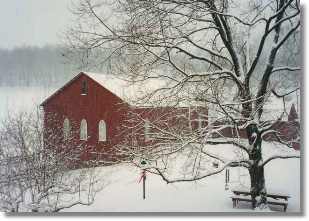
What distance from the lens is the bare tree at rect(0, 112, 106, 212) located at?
306cm

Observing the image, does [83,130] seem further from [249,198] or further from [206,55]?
[249,198]

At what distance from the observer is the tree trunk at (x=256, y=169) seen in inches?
120

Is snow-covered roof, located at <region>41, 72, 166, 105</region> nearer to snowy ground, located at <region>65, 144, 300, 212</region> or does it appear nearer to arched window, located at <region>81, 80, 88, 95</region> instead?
arched window, located at <region>81, 80, 88, 95</region>

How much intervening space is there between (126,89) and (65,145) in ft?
1.88

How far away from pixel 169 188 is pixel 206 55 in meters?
0.96

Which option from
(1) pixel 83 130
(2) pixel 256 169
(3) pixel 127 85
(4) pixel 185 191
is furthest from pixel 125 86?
(2) pixel 256 169

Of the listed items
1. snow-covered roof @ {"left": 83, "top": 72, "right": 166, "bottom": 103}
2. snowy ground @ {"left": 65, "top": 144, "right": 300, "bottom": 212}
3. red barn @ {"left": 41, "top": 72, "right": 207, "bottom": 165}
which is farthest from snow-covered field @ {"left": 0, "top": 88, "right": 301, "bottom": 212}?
snow-covered roof @ {"left": 83, "top": 72, "right": 166, "bottom": 103}

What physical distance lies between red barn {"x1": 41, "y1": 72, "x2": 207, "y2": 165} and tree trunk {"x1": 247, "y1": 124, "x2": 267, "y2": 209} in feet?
1.96

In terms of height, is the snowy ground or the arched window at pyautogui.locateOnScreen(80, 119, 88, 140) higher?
the arched window at pyautogui.locateOnScreen(80, 119, 88, 140)

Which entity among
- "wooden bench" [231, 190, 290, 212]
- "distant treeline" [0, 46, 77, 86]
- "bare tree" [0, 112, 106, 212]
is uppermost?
"distant treeline" [0, 46, 77, 86]

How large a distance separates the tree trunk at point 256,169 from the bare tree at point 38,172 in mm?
1050

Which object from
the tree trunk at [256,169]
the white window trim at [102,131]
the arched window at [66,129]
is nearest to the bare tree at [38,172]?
the arched window at [66,129]

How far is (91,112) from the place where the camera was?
3070 millimetres

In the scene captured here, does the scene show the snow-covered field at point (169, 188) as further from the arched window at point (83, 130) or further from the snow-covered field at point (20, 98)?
the arched window at point (83, 130)
